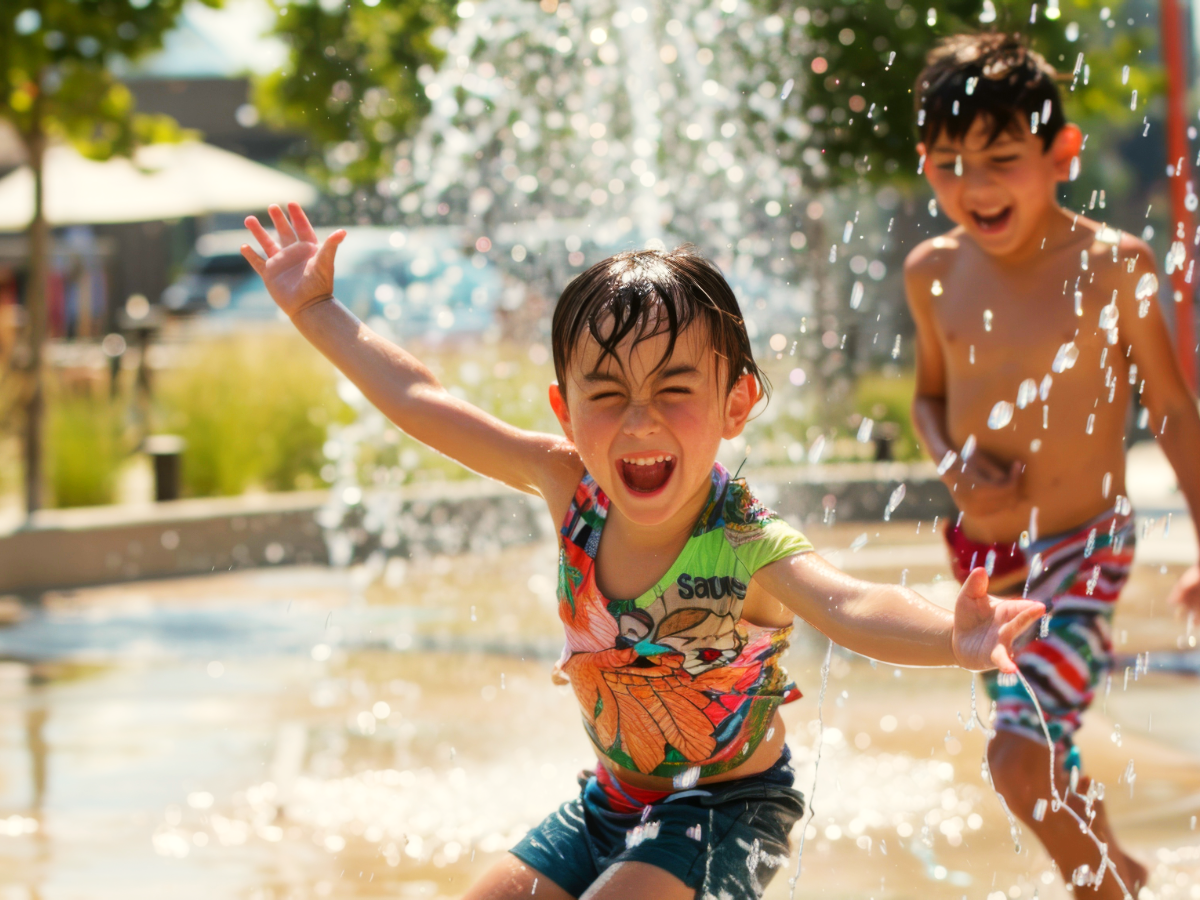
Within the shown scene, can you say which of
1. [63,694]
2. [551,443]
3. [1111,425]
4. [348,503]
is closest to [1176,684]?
[1111,425]

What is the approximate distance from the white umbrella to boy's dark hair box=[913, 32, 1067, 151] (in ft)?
37.1

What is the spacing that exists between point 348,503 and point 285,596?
113 centimetres

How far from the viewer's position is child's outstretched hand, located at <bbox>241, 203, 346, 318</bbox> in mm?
2473

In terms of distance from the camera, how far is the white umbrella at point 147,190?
13.7 m

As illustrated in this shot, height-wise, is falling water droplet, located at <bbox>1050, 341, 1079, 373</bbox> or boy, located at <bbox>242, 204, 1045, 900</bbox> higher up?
falling water droplet, located at <bbox>1050, 341, 1079, 373</bbox>

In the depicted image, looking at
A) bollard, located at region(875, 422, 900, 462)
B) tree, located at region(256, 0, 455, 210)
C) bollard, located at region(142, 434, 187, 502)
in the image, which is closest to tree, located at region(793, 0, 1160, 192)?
bollard, located at region(875, 422, 900, 462)

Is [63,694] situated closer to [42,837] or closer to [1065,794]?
[42,837]

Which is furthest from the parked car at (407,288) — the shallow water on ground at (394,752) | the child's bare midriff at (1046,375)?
the child's bare midriff at (1046,375)

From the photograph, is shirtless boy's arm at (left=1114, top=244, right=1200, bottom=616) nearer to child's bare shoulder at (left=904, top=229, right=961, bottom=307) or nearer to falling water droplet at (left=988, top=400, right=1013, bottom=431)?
falling water droplet at (left=988, top=400, right=1013, bottom=431)

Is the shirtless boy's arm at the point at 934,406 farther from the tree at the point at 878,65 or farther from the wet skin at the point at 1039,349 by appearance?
the tree at the point at 878,65

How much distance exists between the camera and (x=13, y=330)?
1123 centimetres

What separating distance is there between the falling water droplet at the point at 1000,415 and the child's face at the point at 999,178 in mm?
322

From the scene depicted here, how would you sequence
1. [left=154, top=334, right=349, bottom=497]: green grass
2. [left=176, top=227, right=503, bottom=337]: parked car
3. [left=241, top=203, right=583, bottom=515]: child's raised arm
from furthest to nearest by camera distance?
[left=176, top=227, right=503, bottom=337]: parked car → [left=154, top=334, right=349, bottom=497]: green grass → [left=241, top=203, right=583, bottom=515]: child's raised arm

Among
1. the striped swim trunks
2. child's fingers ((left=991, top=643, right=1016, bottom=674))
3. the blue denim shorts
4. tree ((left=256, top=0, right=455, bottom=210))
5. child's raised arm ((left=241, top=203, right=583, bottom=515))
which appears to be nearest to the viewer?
child's fingers ((left=991, top=643, right=1016, bottom=674))
